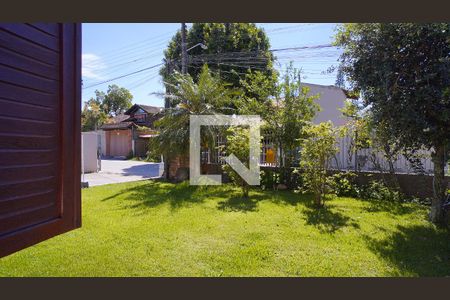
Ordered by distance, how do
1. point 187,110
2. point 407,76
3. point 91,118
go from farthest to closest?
point 91,118
point 187,110
point 407,76

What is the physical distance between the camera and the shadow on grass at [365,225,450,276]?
4465 millimetres

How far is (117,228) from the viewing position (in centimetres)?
632

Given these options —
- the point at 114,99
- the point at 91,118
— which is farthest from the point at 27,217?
the point at 114,99

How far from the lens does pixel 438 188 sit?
6.77 meters

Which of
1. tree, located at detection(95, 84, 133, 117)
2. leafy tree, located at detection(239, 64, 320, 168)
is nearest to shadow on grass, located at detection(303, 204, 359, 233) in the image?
leafy tree, located at detection(239, 64, 320, 168)

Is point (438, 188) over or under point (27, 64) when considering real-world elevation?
under

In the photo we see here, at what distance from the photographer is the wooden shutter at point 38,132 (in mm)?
2000

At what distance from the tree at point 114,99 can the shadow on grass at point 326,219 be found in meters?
53.2

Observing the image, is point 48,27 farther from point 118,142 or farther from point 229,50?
point 118,142

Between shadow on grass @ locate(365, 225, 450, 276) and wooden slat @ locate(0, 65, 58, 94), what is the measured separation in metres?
4.46

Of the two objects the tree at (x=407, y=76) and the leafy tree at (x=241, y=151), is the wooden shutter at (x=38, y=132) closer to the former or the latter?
the tree at (x=407, y=76)

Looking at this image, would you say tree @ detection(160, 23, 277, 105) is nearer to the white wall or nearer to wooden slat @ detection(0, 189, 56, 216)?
the white wall

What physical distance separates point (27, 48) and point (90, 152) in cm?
1485

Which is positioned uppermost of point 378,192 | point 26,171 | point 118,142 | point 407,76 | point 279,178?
point 407,76
